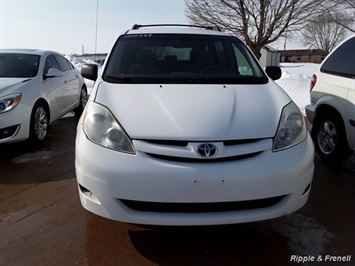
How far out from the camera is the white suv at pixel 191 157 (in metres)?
2.04

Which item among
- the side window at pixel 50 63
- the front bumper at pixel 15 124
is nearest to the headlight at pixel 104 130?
the front bumper at pixel 15 124

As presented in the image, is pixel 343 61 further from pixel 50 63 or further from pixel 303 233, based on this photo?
pixel 50 63

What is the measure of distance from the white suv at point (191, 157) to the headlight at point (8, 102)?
6.69ft

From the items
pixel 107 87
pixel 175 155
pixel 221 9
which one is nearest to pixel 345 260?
pixel 175 155

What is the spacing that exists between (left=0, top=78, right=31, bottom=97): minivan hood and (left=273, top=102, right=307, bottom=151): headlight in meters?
3.42

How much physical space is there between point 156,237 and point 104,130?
0.92 metres

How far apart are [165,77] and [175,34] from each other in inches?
32.7

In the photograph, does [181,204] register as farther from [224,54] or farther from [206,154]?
[224,54]

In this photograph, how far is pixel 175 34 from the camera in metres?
3.56

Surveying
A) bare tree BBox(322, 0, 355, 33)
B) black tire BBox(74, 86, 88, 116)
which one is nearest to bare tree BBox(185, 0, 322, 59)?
bare tree BBox(322, 0, 355, 33)

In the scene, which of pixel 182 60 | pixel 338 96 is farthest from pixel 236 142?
pixel 338 96

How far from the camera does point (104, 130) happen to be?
2.29 meters

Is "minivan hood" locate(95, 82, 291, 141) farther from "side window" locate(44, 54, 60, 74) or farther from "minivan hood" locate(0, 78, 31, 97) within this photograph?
"side window" locate(44, 54, 60, 74)

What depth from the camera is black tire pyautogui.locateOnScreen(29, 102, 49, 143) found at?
459 cm
